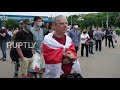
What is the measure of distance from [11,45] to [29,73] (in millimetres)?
465

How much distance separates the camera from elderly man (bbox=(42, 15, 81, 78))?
5699 millimetres

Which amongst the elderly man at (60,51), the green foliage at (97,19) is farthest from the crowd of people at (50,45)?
the green foliage at (97,19)

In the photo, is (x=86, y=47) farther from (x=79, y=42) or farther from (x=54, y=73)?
(x=54, y=73)

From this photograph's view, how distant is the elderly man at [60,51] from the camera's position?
570cm

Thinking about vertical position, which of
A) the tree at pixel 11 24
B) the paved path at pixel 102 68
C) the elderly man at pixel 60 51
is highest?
the tree at pixel 11 24

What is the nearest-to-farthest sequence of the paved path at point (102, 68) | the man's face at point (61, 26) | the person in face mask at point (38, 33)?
1. the man's face at point (61, 26)
2. the person in face mask at point (38, 33)
3. the paved path at point (102, 68)

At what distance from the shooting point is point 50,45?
18.8 feet

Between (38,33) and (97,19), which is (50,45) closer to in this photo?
(38,33)

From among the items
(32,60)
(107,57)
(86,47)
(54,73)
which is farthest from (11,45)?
(86,47)

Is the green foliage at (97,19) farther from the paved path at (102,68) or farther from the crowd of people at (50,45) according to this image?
the paved path at (102,68)

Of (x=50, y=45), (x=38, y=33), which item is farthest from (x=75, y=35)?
(x=50, y=45)

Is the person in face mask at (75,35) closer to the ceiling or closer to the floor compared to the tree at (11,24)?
closer to the floor

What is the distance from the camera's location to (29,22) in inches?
265

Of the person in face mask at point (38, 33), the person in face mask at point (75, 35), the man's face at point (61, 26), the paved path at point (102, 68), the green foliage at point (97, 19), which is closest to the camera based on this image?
the man's face at point (61, 26)
